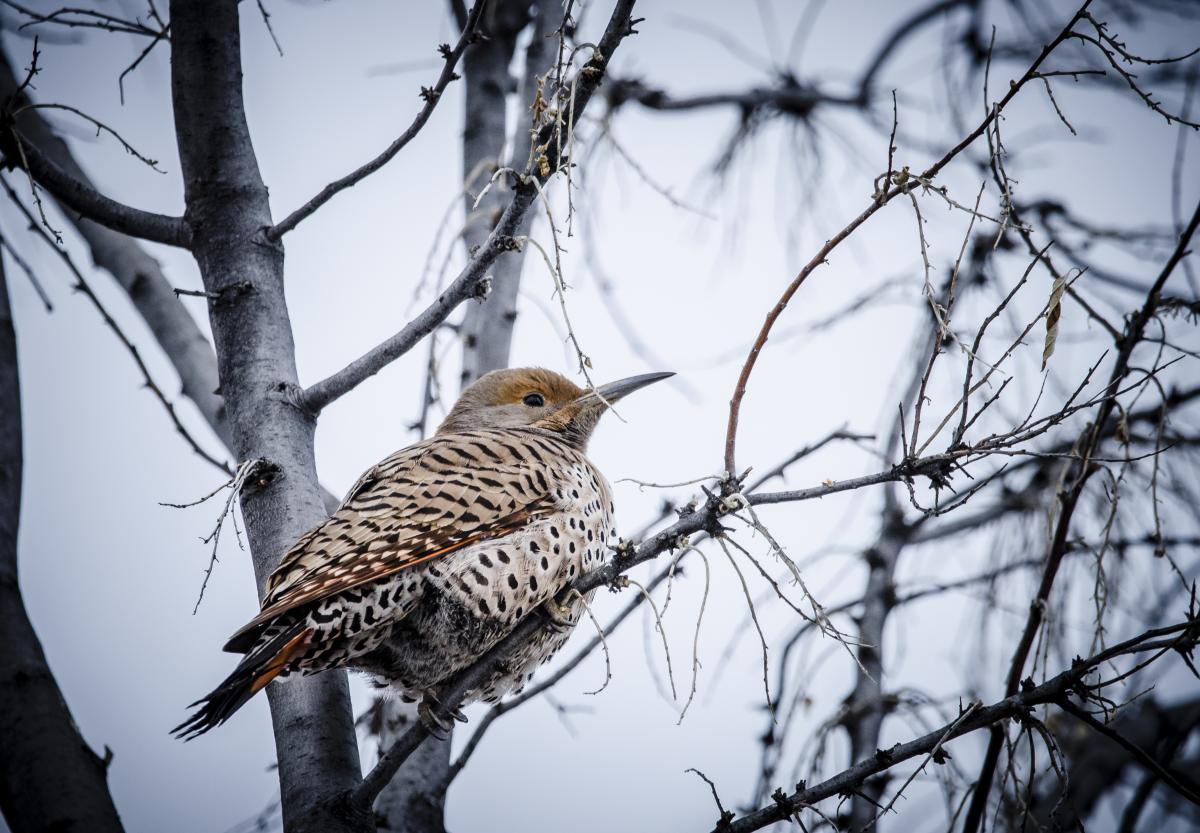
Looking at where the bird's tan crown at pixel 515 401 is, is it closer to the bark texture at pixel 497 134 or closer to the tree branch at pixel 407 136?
the bark texture at pixel 497 134

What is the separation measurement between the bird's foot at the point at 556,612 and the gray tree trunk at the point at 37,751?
1330 mm

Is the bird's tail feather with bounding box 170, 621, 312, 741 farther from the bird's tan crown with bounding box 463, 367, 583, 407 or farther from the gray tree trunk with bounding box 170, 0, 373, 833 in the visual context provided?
the bird's tan crown with bounding box 463, 367, 583, 407

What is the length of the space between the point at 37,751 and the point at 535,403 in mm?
2424

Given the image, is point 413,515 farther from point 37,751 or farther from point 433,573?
point 37,751

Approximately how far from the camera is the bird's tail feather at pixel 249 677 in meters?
2.30

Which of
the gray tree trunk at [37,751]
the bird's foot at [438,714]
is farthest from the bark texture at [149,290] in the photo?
the bird's foot at [438,714]

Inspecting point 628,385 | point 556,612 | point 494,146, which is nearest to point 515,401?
point 628,385

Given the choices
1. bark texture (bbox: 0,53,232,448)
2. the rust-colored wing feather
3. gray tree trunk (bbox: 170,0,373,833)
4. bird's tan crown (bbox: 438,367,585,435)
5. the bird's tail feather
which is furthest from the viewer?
bird's tan crown (bbox: 438,367,585,435)

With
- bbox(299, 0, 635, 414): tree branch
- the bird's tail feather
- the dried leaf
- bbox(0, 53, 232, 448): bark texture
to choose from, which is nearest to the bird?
the bird's tail feather

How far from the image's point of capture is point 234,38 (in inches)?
141

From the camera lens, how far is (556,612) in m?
3.21

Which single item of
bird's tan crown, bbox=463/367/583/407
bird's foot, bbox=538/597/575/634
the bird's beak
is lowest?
bird's foot, bbox=538/597/575/634

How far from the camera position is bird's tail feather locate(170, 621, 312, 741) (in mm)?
2299

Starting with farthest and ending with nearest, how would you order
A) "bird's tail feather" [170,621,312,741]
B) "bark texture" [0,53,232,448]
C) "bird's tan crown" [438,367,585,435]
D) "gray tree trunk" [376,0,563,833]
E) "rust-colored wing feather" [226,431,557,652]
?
"bird's tan crown" [438,367,585,435] < "gray tree trunk" [376,0,563,833] < "bark texture" [0,53,232,448] < "rust-colored wing feather" [226,431,557,652] < "bird's tail feather" [170,621,312,741]
